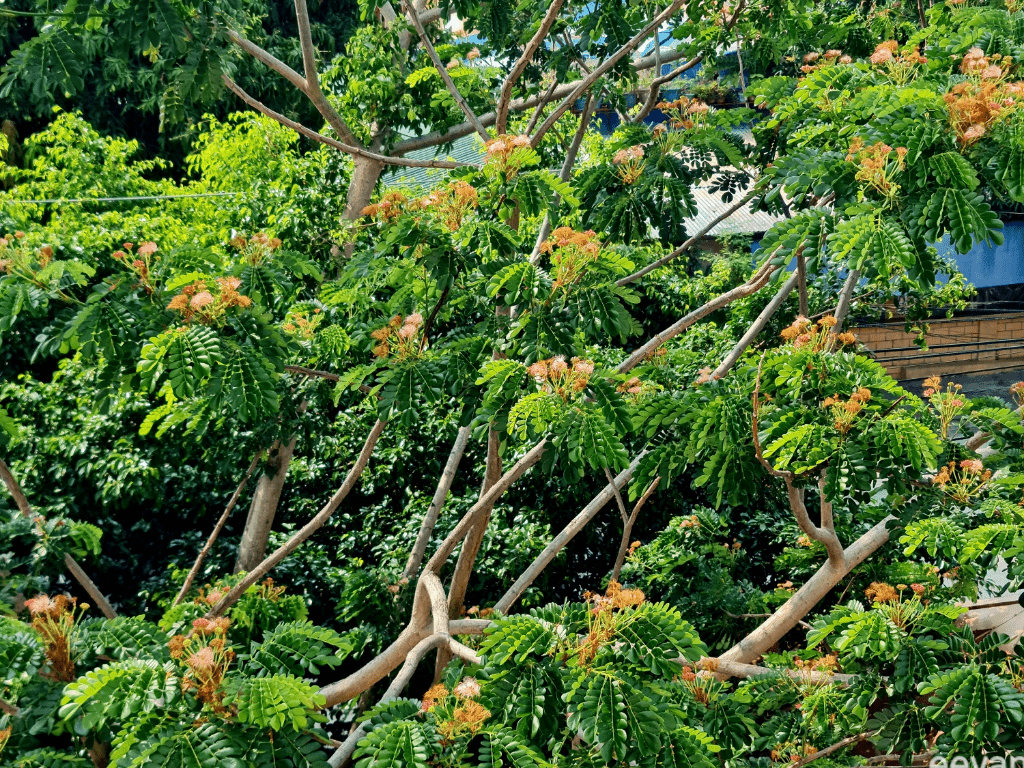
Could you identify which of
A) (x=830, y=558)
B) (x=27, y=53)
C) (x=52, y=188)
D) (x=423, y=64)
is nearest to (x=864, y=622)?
(x=830, y=558)

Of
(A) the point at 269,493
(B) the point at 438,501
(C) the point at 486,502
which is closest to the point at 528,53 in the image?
(C) the point at 486,502

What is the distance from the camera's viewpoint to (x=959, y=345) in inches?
754

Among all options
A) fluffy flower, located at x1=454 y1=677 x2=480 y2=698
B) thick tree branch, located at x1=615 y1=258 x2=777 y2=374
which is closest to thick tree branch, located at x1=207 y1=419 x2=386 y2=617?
thick tree branch, located at x1=615 y1=258 x2=777 y2=374

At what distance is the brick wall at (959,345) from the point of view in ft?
60.2

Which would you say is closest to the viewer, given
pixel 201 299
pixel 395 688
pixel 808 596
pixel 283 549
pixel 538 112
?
pixel 201 299

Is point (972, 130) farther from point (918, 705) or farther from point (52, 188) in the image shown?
point (52, 188)

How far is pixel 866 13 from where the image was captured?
686 cm

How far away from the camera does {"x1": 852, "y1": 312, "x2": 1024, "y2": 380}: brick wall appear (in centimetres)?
1834

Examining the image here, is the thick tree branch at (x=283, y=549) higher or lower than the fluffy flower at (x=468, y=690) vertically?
higher

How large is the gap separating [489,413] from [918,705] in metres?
2.25

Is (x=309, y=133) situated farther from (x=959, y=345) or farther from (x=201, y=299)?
(x=959, y=345)

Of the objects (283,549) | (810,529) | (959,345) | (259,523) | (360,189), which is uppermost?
(959,345)

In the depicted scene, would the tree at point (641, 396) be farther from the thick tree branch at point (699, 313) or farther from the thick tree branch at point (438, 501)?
the thick tree branch at point (438, 501)

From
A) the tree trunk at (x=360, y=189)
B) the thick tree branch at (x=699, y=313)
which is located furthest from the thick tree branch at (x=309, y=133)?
the thick tree branch at (x=699, y=313)
